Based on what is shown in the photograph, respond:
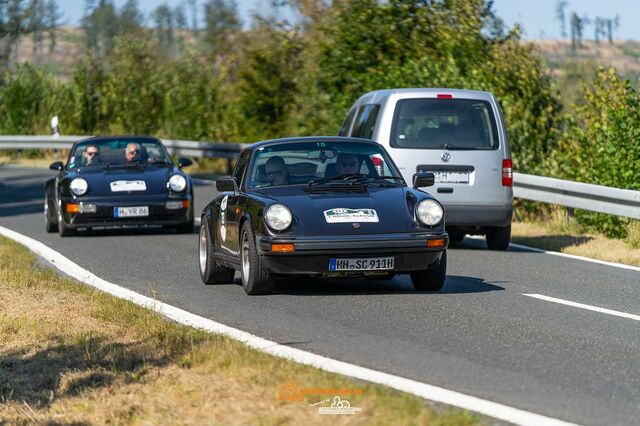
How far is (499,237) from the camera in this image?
15922 millimetres

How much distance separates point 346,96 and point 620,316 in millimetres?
17233

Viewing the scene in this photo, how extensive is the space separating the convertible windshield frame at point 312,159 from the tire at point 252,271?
0.69 m

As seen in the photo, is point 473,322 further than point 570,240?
No

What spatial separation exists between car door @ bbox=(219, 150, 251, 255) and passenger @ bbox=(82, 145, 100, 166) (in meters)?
6.54

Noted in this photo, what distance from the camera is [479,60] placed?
25.4 meters

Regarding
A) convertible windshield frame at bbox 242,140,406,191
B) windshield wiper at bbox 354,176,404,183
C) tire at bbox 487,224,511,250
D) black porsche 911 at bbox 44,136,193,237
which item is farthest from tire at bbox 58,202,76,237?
windshield wiper at bbox 354,176,404,183

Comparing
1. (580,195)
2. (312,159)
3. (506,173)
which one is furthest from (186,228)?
(312,159)

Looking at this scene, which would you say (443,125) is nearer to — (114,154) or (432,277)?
(432,277)

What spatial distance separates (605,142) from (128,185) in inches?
258

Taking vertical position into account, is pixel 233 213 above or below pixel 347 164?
below

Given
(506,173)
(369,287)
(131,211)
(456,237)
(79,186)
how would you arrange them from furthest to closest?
1. (79,186)
2. (131,211)
3. (456,237)
4. (506,173)
5. (369,287)

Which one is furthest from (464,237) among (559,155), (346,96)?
(346,96)

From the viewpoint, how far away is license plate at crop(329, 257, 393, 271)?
10758mm

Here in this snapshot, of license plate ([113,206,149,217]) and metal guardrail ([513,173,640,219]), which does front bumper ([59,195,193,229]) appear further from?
metal guardrail ([513,173,640,219])
